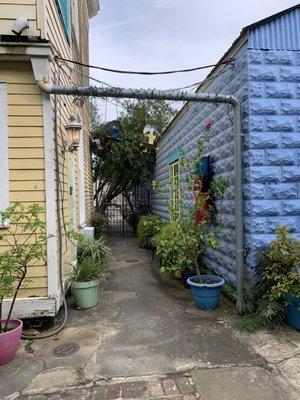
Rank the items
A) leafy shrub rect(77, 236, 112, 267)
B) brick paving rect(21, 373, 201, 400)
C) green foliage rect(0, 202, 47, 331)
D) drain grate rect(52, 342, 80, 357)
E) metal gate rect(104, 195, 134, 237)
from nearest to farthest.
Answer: brick paving rect(21, 373, 201, 400) → green foliage rect(0, 202, 47, 331) → drain grate rect(52, 342, 80, 357) → leafy shrub rect(77, 236, 112, 267) → metal gate rect(104, 195, 134, 237)

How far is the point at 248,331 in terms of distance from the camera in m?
3.82

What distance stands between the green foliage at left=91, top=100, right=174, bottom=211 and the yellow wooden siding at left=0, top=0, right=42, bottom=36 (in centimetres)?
757

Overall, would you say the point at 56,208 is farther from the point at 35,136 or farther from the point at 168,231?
the point at 168,231

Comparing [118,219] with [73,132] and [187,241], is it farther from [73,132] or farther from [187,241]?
[187,241]

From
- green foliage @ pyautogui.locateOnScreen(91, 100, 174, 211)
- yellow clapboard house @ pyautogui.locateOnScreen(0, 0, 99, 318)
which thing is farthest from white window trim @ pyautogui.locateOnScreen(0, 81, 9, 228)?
green foliage @ pyautogui.locateOnScreen(91, 100, 174, 211)

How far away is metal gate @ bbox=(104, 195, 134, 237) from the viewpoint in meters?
13.6

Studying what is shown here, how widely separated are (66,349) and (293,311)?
2.55m

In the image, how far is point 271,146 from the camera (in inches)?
168

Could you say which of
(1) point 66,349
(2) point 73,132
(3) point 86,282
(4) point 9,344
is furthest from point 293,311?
(2) point 73,132

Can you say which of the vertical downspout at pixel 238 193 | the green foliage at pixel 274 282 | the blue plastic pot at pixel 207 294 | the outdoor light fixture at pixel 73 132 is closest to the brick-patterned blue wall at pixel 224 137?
the vertical downspout at pixel 238 193

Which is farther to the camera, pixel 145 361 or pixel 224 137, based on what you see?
pixel 224 137

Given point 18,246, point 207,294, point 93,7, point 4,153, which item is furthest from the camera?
point 93,7

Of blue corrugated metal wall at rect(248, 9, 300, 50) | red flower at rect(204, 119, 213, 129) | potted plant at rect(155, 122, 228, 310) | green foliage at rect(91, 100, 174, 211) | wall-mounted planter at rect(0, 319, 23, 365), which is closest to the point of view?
wall-mounted planter at rect(0, 319, 23, 365)

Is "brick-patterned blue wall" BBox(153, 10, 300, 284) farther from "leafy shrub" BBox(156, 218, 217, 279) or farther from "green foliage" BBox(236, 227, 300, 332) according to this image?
"leafy shrub" BBox(156, 218, 217, 279)
